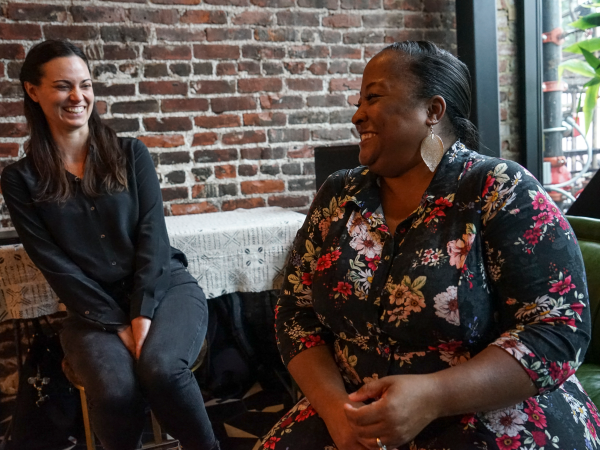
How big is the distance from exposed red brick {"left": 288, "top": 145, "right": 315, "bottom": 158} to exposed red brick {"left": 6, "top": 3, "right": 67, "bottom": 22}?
1.19 meters

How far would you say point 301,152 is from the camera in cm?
268

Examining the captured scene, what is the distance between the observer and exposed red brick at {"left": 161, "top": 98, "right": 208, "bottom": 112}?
2.46m

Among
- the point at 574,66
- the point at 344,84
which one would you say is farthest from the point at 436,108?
the point at 574,66

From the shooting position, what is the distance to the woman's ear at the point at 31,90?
1.82 meters

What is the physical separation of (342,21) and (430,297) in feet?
7.01

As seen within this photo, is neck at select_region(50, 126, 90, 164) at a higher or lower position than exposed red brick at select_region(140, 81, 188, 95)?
lower

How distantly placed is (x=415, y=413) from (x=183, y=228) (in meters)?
1.49

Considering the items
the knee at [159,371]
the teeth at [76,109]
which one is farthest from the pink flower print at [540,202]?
the teeth at [76,109]

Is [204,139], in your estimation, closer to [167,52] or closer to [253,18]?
[167,52]

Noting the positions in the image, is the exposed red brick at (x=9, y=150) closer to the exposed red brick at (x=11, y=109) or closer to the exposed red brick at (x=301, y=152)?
the exposed red brick at (x=11, y=109)

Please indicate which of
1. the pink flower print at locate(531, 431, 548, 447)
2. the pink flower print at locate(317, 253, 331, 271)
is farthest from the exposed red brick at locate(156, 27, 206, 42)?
the pink flower print at locate(531, 431, 548, 447)

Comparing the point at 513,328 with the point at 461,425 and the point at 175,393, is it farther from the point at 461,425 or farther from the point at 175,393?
the point at 175,393

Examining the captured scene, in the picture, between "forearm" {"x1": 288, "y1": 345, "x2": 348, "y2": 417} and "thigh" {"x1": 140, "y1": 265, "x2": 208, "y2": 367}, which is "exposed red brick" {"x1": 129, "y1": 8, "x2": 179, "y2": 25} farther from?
"forearm" {"x1": 288, "y1": 345, "x2": 348, "y2": 417}

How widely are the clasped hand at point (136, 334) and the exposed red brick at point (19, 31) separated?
1430 millimetres
